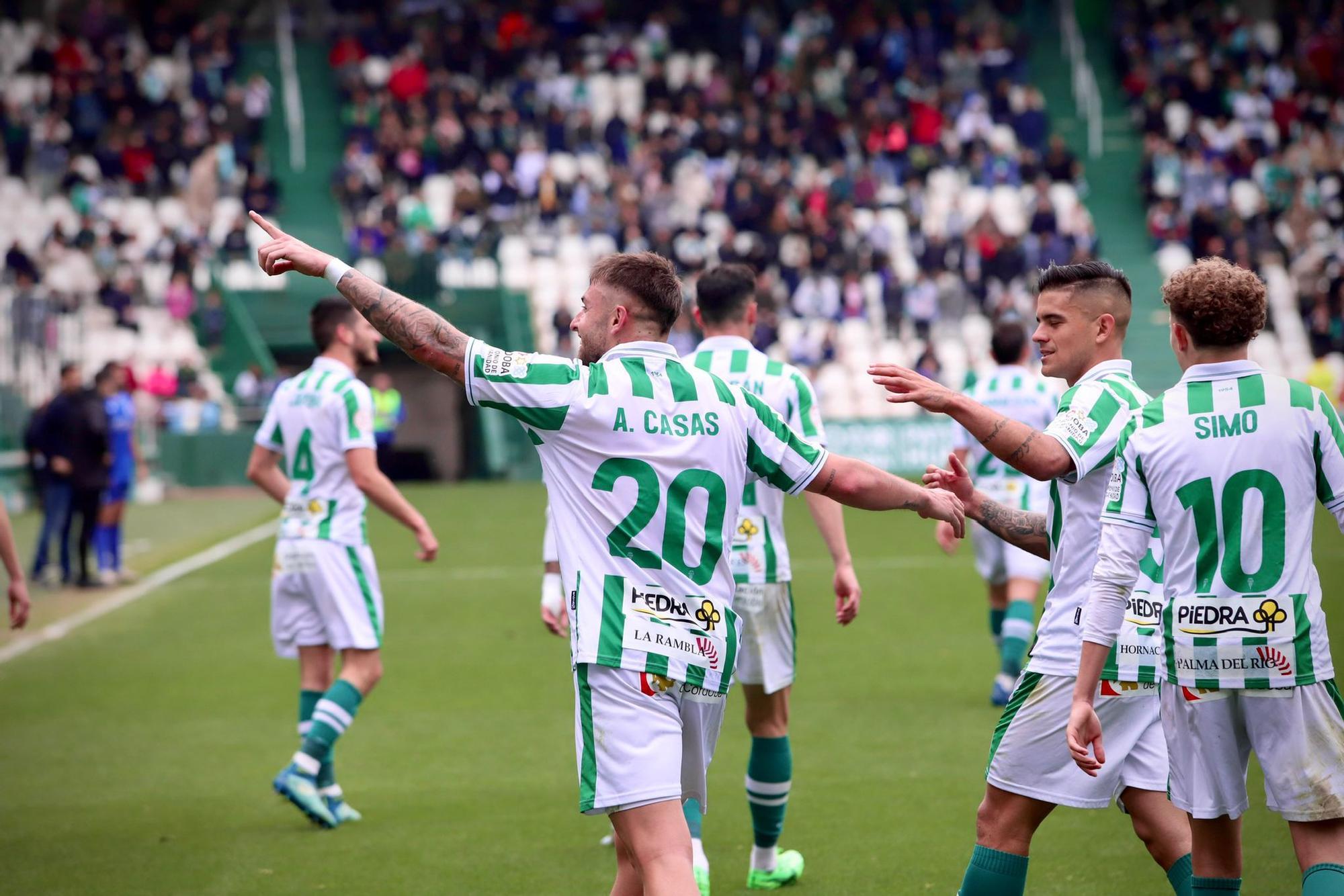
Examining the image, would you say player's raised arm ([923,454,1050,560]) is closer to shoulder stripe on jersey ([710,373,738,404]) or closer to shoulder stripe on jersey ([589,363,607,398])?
shoulder stripe on jersey ([710,373,738,404])

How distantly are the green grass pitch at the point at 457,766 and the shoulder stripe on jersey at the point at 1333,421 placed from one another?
241 centimetres

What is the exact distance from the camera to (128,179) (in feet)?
102

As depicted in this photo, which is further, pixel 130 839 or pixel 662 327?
pixel 130 839

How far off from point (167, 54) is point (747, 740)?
30060 mm

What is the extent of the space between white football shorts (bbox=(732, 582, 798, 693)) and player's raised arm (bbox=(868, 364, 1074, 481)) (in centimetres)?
185

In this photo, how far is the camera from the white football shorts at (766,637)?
19.4ft

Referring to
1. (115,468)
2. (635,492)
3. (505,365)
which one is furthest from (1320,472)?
(115,468)

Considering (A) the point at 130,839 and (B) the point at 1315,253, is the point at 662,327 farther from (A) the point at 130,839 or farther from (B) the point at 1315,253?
(B) the point at 1315,253

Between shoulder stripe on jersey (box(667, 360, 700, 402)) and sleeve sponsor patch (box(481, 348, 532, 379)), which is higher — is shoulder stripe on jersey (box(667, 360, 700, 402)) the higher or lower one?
the lower one

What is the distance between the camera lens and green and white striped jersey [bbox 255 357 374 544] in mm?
6984

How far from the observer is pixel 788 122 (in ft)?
108

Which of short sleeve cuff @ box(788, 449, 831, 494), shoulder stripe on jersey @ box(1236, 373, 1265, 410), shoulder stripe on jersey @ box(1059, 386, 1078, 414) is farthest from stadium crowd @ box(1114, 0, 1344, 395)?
short sleeve cuff @ box(788, 449, 831, 494)

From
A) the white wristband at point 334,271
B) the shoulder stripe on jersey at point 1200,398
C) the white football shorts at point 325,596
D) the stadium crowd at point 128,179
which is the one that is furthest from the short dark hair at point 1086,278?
the stadium crowd at point 128,179

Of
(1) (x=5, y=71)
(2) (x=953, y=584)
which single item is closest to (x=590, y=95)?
(1) (x=5, y=71)
